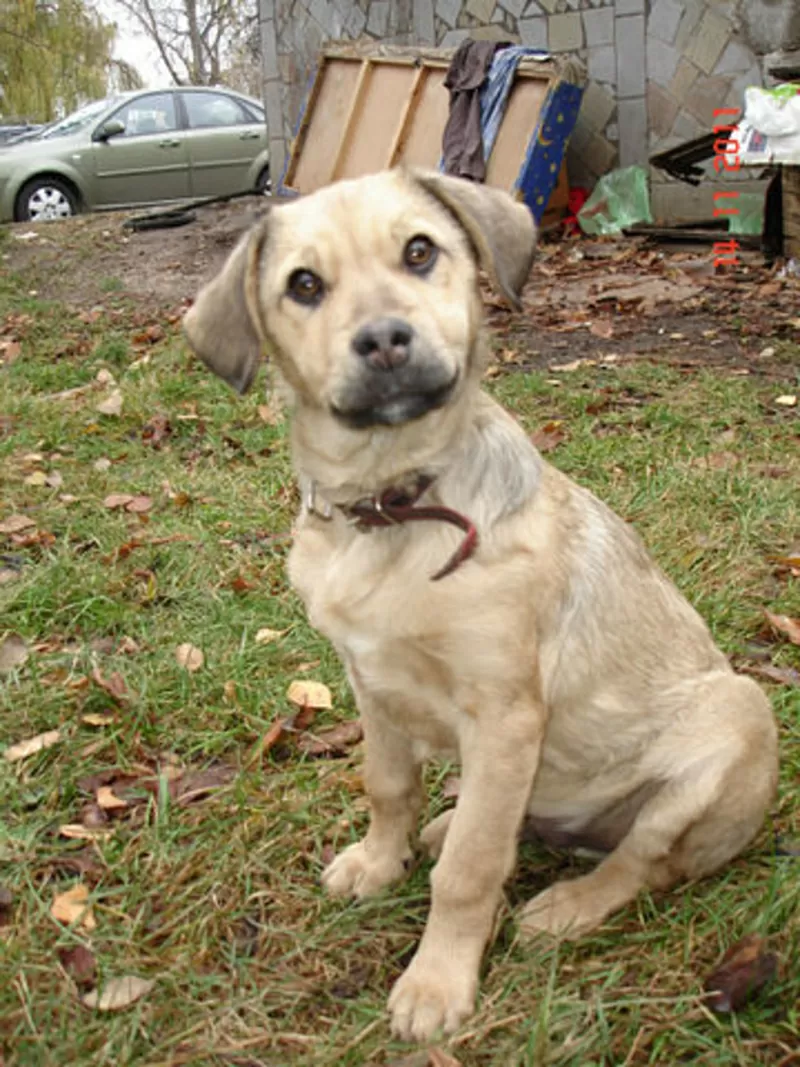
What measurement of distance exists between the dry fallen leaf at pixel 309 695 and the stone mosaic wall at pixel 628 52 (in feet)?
32.6

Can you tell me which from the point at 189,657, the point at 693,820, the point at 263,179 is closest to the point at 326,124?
the point at 263,179

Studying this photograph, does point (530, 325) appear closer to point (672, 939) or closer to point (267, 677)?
point (267, 677)

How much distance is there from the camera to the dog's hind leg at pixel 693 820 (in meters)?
2.62

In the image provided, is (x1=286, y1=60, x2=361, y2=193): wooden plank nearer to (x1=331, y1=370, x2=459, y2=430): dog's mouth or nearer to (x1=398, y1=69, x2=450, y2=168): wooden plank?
(x1=398, y1=69, x2=450, y2=168): wooden plank

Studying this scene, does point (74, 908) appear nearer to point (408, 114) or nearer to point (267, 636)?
point (267, 636)

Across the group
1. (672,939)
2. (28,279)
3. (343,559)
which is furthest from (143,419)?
(28,279)

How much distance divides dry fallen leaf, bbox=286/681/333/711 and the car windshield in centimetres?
1709

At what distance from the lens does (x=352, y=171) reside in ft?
44.5

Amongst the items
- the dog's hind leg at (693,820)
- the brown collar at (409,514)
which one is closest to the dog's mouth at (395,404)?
the brown collar at (409,514)

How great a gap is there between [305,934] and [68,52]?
27616mm

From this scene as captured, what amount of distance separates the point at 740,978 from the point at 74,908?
163 centimetres

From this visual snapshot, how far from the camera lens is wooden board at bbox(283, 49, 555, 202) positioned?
12133mm

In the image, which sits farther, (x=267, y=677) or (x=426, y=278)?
(x=267, y=677)

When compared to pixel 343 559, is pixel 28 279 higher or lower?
lower
